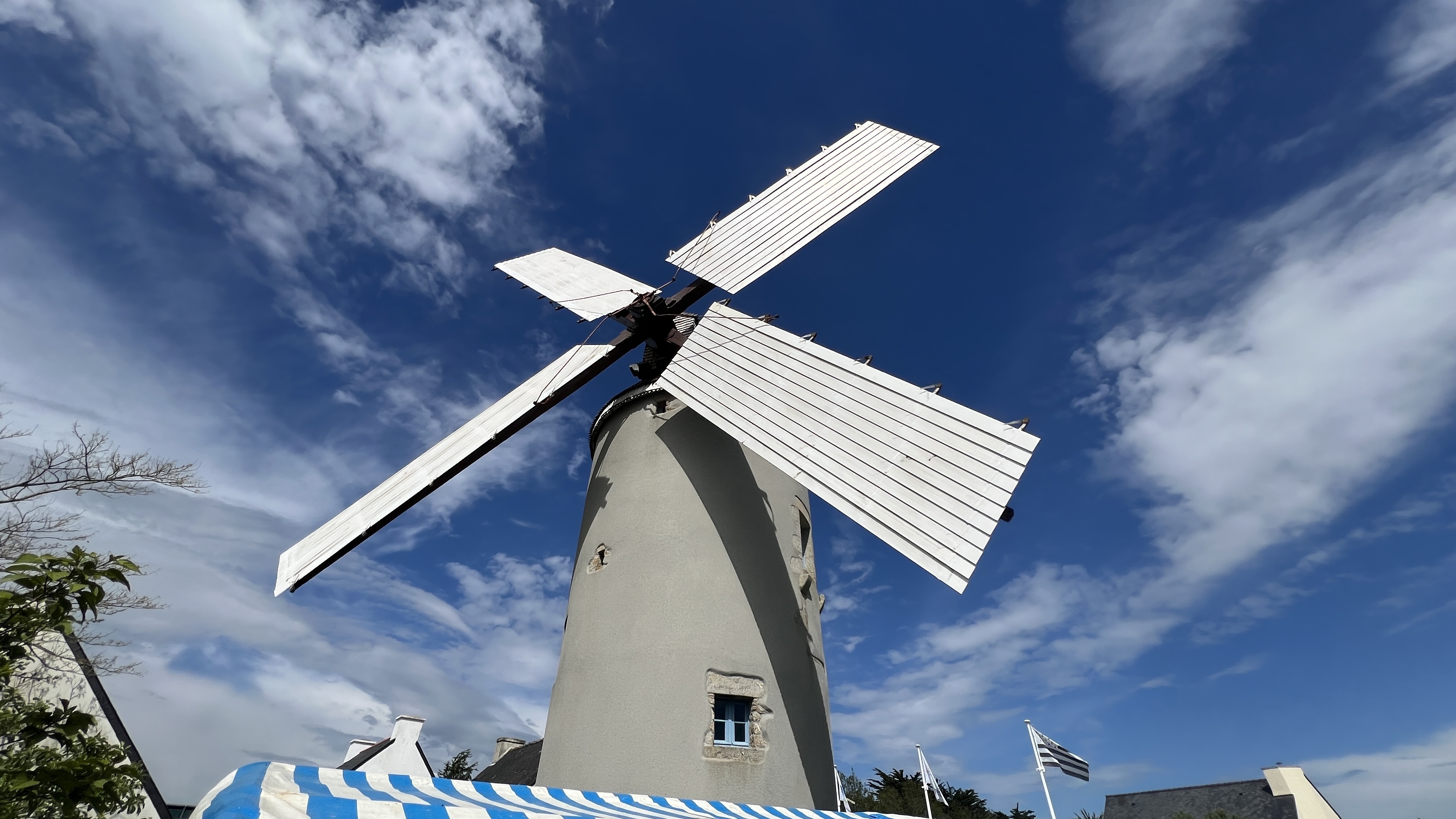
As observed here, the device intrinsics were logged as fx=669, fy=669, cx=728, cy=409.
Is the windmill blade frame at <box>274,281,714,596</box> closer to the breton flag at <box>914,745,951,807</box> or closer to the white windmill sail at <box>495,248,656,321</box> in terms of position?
the white windmill sail at <box>495,248,656,321</box>

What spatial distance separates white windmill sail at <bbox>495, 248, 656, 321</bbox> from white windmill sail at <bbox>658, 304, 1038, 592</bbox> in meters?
1.87

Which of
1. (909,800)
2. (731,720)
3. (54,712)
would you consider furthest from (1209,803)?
(54,712)

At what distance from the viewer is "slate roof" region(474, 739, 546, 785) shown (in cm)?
1630

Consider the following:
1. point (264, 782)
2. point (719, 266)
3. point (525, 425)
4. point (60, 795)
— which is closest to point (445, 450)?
point (525, 425)

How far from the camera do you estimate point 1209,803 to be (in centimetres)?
2336

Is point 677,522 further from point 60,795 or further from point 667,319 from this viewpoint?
point 60,795

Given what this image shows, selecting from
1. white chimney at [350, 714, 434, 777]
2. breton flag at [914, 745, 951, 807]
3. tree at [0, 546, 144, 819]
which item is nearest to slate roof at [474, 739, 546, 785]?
white chimney at [350, 714, 434, 777]

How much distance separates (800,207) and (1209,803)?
1064 inches

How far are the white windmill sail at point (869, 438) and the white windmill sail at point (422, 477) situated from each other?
1786 mm

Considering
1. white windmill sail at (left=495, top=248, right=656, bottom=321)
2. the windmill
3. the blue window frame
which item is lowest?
the blue window frame

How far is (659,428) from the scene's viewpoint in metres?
8.10

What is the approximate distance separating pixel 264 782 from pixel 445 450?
196 inches

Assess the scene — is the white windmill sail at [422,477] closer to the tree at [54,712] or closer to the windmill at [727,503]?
the windmill at [727,503]

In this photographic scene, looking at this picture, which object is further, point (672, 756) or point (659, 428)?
point (659, 428)
